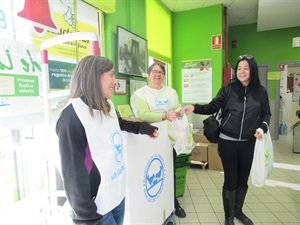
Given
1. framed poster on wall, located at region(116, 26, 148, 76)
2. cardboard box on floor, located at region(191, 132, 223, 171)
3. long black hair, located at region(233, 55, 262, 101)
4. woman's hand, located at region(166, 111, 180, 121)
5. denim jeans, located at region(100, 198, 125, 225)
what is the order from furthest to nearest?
cardboard box on floor, located at region(191, 132, 223, 171) → framed poster on wall, located at region(116, 26, 148, 76) → long black hair, located at region(233, 55, 262, 101) → woman's hand, located at region(166, 111, 180, 121) → denim jeans, located at region(100, 198, 125, 225)

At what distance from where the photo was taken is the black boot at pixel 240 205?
207 centimetres

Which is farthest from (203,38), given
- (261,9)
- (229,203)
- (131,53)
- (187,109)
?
(229,203)

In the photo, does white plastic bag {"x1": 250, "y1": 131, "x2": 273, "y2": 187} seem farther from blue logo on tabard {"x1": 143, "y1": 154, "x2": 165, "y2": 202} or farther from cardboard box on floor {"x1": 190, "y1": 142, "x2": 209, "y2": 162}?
cardboard box on floor {"x1": 190, "y1": 142, "x2": 209, "y2": 162}

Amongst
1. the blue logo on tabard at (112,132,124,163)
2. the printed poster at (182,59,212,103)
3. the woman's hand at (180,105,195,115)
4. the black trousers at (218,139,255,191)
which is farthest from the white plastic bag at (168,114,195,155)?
the printed poster at (182,59,212,103)

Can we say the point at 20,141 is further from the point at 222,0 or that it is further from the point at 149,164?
the point at 222,0

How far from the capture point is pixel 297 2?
366 centimetres

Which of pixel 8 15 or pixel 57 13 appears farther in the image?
pixel 57 13

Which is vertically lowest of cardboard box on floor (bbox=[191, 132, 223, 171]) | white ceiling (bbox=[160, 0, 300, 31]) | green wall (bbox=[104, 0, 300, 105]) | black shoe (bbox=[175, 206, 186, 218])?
black shoe (bbox=[175, 206, 186, 218])

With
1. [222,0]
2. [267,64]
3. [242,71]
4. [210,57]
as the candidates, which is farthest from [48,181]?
[267,64]

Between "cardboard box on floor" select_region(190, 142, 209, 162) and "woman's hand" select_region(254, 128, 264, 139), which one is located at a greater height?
"woman's hand" select_region(254, 128, 264, 139)

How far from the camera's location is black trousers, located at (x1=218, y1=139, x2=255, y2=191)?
190 cm

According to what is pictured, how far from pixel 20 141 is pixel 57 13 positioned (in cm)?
105

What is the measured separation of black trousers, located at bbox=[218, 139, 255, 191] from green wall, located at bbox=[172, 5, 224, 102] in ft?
8.27

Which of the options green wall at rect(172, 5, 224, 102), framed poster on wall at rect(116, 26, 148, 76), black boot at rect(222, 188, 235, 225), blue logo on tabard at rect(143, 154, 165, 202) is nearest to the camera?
blue logo on tabard at rect(143, 154, 165, 202)
